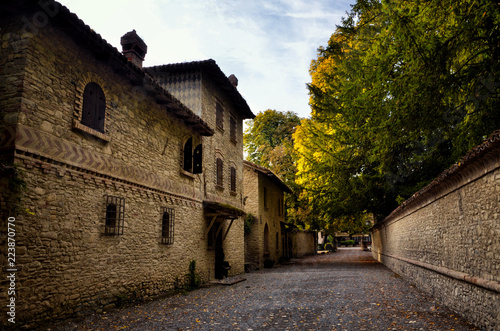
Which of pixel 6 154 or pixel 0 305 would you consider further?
pixel 6 154

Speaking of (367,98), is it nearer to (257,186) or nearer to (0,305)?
(0,305)

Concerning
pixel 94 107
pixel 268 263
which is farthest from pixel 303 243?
pixel 94 107

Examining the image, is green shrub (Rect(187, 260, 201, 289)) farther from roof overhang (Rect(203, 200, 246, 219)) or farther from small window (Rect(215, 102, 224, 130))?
small window (Rect(215, 102, 224, 130))

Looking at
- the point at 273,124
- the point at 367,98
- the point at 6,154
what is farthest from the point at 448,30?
the point at 273,124

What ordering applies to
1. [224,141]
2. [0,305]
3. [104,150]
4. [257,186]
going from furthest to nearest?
[257,186], [224,141], [104,150], [0,305]

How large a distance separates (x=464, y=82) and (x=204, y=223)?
388 inches

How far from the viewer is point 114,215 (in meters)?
8.66

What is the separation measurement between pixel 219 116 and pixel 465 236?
1155cm

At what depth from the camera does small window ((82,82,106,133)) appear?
7.93 meters

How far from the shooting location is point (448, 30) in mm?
7840

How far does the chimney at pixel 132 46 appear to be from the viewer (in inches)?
456

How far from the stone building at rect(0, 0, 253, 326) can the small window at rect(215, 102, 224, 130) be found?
280 cm

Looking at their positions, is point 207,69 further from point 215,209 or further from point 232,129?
point 215,209

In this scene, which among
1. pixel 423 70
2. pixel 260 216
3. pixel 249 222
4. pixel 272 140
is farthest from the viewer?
pixel 272 140
